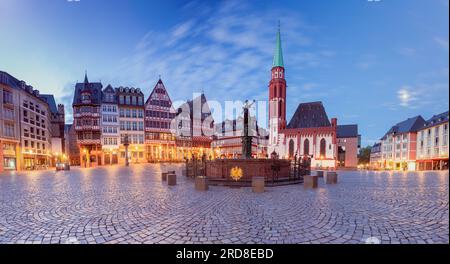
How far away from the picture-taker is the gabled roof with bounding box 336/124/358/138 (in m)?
54.2

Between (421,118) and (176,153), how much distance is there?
198 ft

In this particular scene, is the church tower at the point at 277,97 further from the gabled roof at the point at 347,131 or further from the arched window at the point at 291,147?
the gabled roof at the point at 347,131

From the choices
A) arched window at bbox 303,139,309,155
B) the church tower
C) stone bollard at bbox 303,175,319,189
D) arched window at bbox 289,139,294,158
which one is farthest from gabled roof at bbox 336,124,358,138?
stone bollard at bbox 303,175,319,189

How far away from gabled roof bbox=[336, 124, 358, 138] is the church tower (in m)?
22.9

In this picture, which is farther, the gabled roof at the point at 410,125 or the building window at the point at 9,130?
the gabled roof at the point at 410,125

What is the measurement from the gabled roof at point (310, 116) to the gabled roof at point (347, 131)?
62.1 feet

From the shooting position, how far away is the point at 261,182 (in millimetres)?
8148

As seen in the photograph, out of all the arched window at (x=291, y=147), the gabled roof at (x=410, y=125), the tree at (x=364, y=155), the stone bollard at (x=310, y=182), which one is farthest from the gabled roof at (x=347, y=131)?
the stone bollard at (x=310, y=182)

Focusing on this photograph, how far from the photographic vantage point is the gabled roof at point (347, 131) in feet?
178

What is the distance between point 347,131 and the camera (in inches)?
2202

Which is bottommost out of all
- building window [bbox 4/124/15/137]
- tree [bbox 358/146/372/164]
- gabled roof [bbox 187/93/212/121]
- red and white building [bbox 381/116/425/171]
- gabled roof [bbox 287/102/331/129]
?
tree [bbox 358/146/372/164]

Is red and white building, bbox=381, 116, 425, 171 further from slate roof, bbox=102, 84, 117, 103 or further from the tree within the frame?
slate roof, bbox=102, 84, 117, 103
